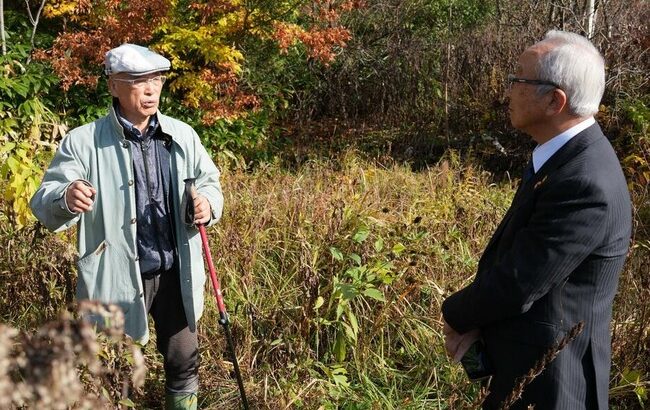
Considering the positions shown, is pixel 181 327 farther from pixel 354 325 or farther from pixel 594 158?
pixel 594 158

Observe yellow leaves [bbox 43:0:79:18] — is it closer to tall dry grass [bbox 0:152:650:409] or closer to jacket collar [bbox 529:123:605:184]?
tall dry grass [bbox 0:152:650:409]

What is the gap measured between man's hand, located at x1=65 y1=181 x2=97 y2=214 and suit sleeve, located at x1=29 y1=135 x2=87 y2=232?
32 millimetres

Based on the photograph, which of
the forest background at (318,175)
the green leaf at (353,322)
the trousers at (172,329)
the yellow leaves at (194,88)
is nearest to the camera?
the trousers at (172,329)

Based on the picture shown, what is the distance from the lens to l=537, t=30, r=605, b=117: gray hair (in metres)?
1.86

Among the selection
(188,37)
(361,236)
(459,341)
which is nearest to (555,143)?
(459,341)

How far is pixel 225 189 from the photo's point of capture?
5680mm

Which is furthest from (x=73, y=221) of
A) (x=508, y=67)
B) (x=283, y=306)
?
(x=508, y=67)

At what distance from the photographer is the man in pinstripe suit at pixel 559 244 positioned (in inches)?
71.2

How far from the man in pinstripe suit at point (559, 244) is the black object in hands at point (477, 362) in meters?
0.07

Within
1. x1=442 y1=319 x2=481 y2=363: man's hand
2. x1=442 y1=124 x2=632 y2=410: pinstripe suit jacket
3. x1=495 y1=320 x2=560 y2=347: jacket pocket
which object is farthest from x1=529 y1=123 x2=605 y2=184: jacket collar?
x1=442 y1=319 x2=481 y2=363: man's hand

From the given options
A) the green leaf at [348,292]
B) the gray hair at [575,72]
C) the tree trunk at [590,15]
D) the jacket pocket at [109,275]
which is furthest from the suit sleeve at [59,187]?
the tree trunk at [590,15]

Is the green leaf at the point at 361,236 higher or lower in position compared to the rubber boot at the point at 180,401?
higher

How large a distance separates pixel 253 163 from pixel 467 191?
10.5 feet

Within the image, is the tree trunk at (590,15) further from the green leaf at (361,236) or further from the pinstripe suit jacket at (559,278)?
the pinstripe suit jacket at (559,278)
